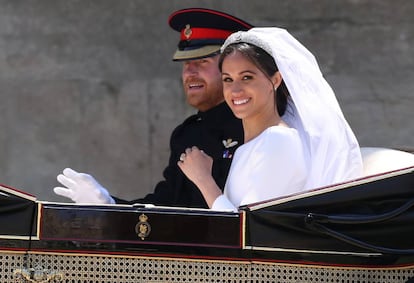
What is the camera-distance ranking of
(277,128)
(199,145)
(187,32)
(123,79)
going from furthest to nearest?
(123,79) < (187,32) < (199,145) < (277,128)

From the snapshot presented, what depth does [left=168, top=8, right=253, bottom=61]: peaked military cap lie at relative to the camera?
396cm

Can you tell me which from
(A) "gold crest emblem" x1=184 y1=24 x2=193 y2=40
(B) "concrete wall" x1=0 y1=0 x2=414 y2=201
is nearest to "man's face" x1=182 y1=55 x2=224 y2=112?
(A) "gold crest emblem" x1=184 y1=24 x2=193 y2=40

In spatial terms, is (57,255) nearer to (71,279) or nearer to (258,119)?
(71,279)

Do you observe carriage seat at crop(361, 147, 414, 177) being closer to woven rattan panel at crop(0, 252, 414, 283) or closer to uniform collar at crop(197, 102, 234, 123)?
woven rattan panel at crop(0, 252, 414, 283)

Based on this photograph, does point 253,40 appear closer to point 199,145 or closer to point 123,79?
point 199,145

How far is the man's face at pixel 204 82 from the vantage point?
3.94m

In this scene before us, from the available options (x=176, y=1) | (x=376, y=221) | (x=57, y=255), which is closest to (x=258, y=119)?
(x=376, y=221)

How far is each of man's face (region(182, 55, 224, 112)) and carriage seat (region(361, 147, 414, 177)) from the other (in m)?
0.74

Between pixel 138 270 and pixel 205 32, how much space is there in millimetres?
1354

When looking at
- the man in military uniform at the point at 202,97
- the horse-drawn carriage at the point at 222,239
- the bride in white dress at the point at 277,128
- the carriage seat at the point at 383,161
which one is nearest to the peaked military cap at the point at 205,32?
the man in military uniform at the point at 202,97

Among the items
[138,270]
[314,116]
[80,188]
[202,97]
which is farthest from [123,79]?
[138,270]

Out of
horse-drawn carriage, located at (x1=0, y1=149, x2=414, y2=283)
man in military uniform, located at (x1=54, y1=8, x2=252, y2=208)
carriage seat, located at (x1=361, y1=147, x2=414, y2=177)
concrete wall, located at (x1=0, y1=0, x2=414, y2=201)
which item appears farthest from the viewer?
concrete wall, located at (x1=0, y1=0, x2=414, y2=201)

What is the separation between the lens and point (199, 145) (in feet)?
12.9

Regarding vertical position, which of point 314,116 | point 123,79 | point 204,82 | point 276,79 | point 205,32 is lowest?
point 314,116
